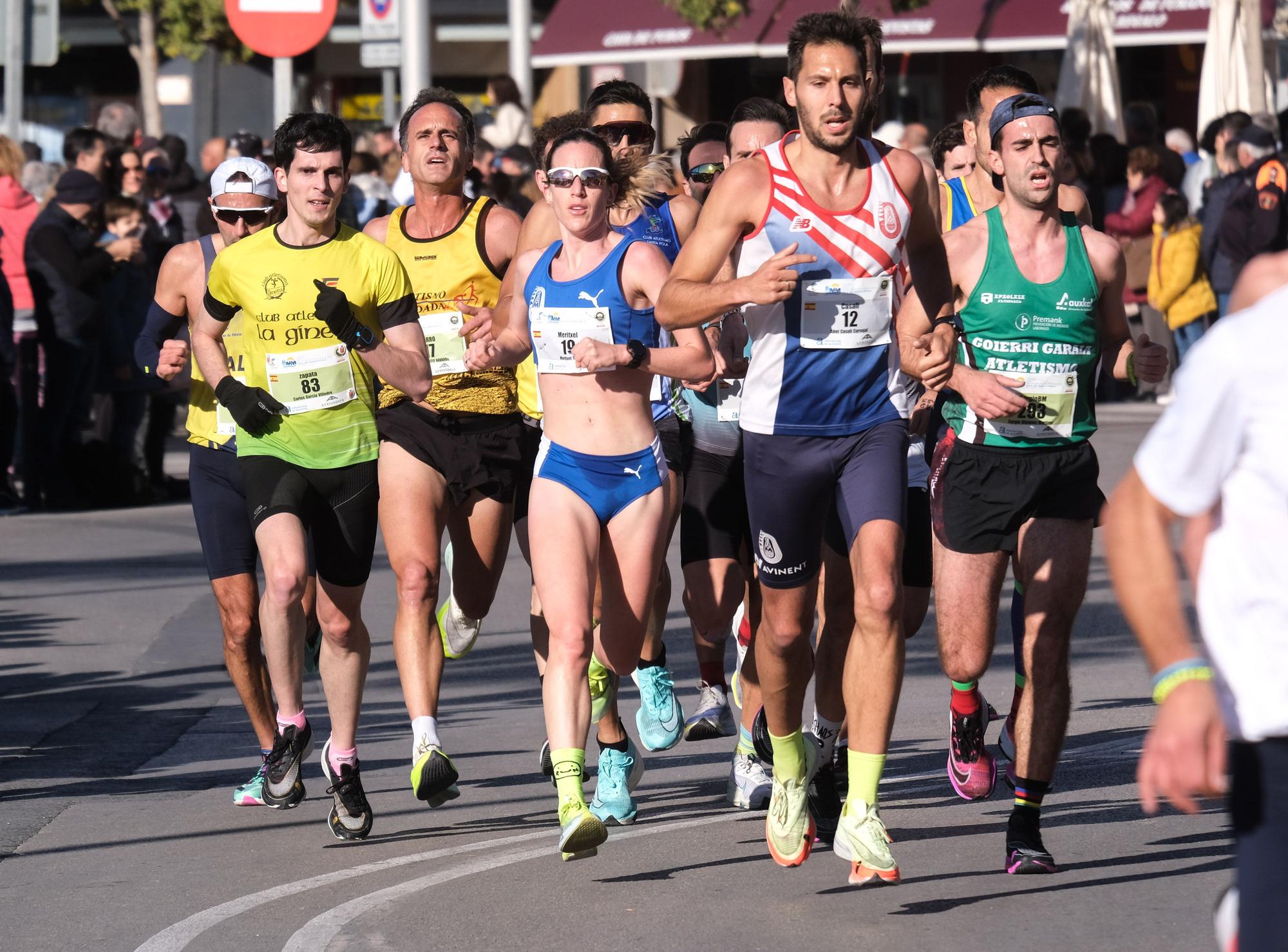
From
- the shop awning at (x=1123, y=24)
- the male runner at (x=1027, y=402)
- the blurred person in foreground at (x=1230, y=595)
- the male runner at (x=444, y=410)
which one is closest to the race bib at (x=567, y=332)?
the male runner at (x=444, y=410)

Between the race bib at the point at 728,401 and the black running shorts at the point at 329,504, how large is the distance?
1.37m

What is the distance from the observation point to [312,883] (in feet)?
21.0

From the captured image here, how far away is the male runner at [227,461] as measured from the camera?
7633mm

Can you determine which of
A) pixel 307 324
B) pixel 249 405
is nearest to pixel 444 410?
pixel 307 324

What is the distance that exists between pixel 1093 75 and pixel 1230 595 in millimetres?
20962

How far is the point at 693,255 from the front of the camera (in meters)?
6.25

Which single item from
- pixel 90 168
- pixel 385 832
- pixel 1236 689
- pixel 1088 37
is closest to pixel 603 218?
pixel 385 832

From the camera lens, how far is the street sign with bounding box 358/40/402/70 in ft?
61.2

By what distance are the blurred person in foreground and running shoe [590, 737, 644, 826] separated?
3532mm

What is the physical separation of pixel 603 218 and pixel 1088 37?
1785 cm

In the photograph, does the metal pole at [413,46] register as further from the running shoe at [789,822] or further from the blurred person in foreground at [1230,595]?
the blurred person in foreground at [1230,595]

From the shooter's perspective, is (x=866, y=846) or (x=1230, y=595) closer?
(x=1230, y=595)

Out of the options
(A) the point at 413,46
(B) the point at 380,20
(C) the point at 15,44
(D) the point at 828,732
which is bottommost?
(D) the point at 828,732

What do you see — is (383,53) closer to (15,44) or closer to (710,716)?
(15,44)
